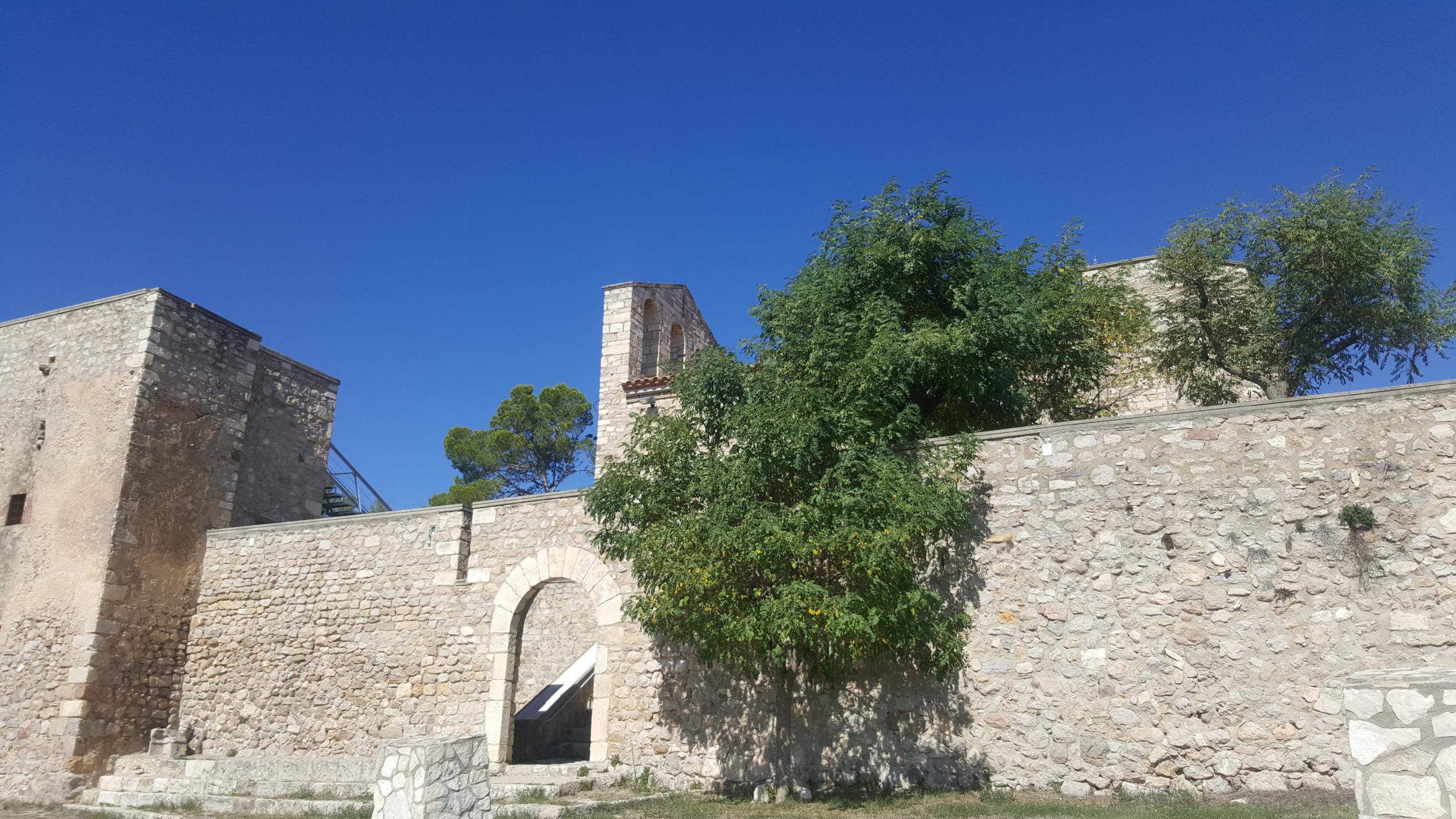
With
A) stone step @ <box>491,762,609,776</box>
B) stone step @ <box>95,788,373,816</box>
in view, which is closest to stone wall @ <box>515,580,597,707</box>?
stone step @ <box>491,762,609,776</box>

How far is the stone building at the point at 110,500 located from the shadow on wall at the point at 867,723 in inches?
347

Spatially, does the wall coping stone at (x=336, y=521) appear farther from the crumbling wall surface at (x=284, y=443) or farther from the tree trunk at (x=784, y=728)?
the tree trunk at (x=784, y=728)

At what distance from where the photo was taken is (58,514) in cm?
1480

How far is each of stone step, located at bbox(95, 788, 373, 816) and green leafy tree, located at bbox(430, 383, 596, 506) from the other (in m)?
19.1

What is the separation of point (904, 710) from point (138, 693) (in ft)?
38.0

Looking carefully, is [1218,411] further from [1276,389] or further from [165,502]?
[165,502]

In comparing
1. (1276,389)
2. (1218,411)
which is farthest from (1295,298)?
(1218,411)

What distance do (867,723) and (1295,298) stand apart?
9.68 metres

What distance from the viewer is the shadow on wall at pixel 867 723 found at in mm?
9805

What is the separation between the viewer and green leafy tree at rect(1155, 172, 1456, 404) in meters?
13.8

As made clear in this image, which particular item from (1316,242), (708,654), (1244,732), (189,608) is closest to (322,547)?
(189,608)

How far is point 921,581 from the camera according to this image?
10.3m

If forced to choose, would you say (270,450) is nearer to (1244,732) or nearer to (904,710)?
(904,710)

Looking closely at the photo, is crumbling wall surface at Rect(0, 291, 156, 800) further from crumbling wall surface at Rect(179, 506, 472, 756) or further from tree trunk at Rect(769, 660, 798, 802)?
tree trunk at Rect(769, 660, 798, 802)
